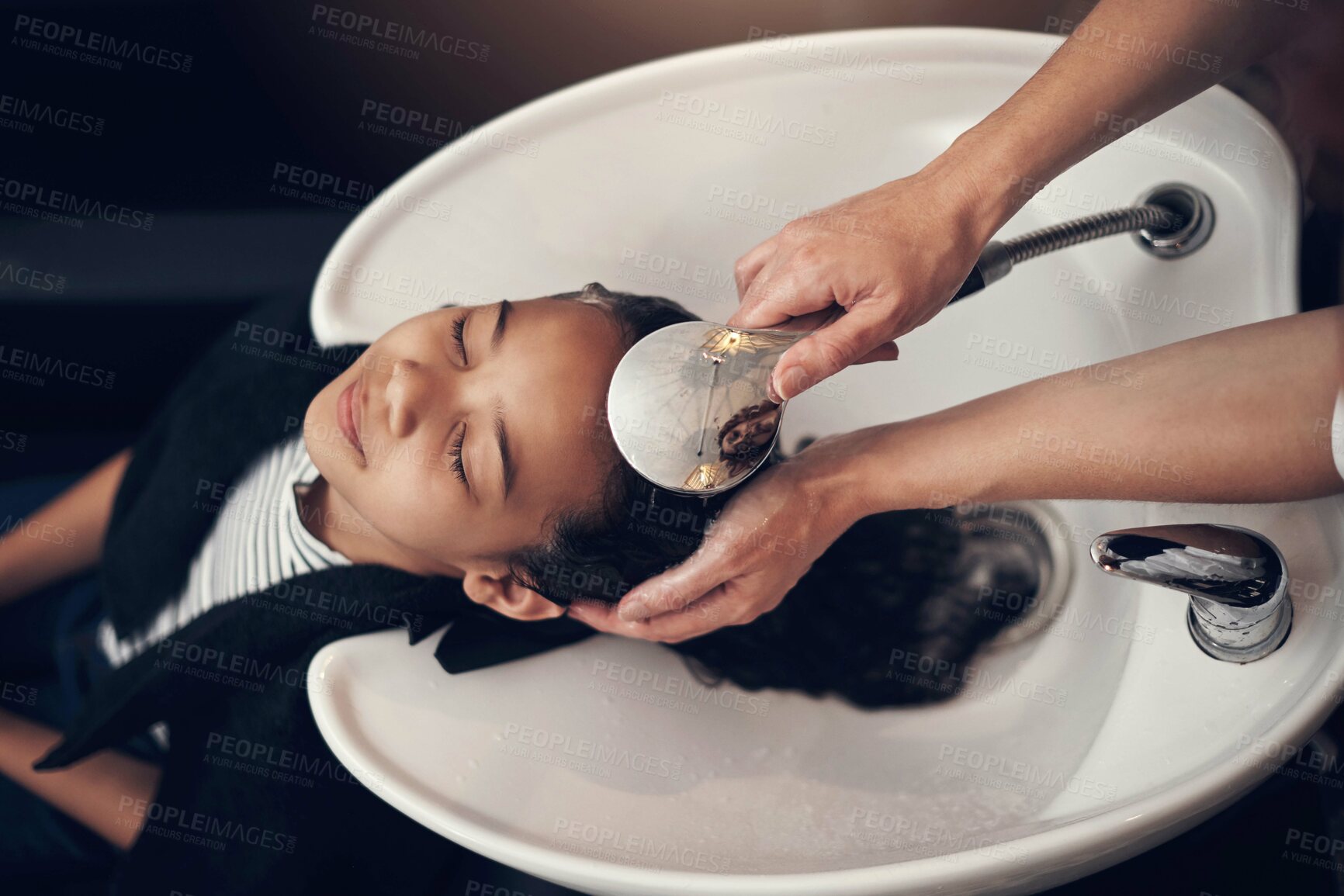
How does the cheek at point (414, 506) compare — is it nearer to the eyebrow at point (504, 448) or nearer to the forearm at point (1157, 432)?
the eyebrow at point (504, 448)

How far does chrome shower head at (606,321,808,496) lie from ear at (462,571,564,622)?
0.66 ft

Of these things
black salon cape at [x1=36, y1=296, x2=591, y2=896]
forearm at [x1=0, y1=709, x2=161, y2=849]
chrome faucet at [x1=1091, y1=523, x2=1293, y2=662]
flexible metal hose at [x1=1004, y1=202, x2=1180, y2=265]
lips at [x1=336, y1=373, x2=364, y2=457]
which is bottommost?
forearm at [x1=0, y1=709, x2=161, y2=849]

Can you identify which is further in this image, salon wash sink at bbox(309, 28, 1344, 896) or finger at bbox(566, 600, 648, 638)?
finger at bbox(566, 600, 648, 638)

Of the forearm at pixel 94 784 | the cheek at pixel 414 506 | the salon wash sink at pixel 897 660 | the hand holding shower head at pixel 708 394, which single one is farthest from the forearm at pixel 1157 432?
the forearm at pixel 94 784

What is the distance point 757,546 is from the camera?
715 mm

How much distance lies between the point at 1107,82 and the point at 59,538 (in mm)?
1284

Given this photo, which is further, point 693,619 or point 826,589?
point 826,589

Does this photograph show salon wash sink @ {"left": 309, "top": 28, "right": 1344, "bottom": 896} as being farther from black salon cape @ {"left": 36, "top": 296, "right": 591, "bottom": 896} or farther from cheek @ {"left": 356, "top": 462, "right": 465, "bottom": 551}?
cheek @ {"left": 356, "top": 462, "right": 465, "bottom": 551}

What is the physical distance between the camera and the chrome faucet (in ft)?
1.70

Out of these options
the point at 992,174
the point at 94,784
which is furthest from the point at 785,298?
the point at 94,784

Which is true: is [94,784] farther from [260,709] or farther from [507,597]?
[507,597]

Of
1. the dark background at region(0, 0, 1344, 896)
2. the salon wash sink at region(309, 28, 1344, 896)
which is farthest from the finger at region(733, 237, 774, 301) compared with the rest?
the dark background at region(0, 0, 1344, 896)

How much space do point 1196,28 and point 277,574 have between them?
968mm

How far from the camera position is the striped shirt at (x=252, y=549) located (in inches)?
35.1
